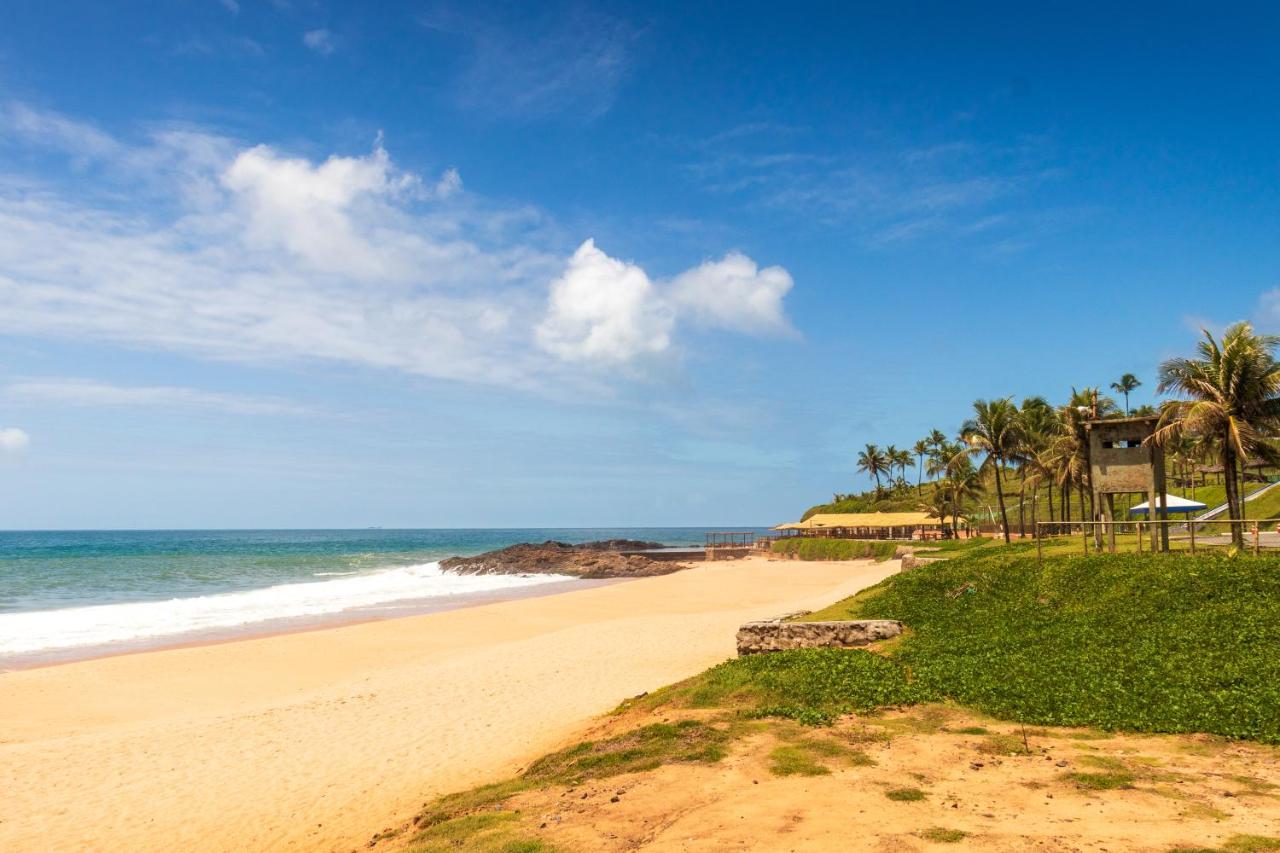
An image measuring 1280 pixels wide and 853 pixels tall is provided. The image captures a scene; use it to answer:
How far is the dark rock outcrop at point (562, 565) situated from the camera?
238 feet

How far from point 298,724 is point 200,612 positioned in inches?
1088

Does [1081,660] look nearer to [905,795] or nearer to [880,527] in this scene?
[905,795]

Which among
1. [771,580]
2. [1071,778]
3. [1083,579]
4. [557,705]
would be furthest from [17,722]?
[771,580]

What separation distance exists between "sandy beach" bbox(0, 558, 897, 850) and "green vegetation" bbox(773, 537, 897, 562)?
3634 cm

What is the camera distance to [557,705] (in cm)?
1677

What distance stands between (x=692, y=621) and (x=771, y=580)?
25.0 metres

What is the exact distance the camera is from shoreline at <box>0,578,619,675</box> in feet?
86.1

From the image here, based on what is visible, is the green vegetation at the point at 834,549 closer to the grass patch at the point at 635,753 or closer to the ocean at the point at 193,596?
the ocean at the point at 193,596

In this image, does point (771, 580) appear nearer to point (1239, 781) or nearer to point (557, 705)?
point (557, 705)

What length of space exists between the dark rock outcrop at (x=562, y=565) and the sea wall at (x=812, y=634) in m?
53.7

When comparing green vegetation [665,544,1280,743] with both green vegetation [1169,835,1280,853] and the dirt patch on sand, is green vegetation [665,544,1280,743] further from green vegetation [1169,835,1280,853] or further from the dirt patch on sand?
green vegetation [1169,835,1280,853]

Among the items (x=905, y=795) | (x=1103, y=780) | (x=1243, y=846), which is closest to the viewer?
(x=1243, y=846)

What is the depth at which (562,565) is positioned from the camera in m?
76.8

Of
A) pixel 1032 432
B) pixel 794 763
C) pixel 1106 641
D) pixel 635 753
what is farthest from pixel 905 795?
pixel 1032 432
